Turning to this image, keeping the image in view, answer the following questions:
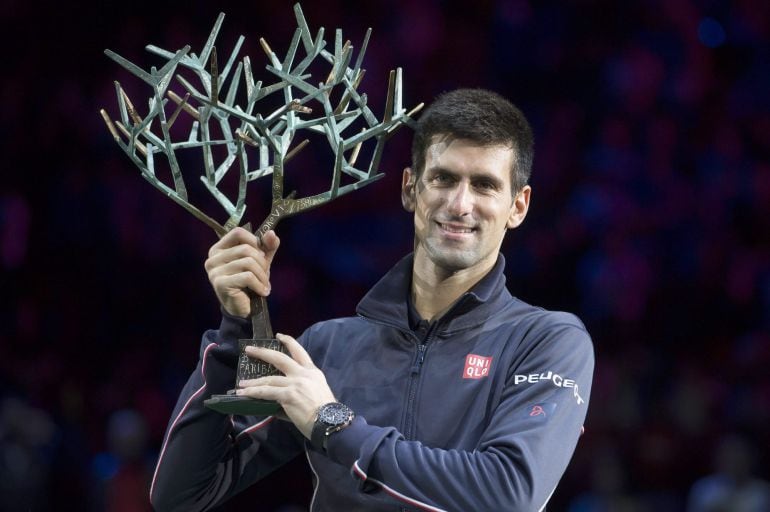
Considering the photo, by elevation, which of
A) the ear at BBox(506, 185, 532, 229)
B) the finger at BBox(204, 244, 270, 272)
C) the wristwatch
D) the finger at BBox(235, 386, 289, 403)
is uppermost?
the ear at BBox(506, 185, 532, 229)

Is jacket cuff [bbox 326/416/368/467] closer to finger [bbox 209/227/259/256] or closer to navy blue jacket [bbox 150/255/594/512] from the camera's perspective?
navy blue jacket [bbox 150/255/594/512]

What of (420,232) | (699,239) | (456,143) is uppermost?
(456,143)

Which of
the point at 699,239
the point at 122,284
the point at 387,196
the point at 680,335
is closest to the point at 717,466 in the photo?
the point at 680,335

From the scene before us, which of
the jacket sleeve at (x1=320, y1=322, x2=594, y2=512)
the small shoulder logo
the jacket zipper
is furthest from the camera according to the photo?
the jacket zipper

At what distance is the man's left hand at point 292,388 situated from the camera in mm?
2051

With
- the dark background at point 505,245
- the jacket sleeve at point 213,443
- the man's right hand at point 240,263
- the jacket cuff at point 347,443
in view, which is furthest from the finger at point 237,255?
the dark background at point 505,245

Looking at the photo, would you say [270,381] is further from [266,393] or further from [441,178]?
[441,178]

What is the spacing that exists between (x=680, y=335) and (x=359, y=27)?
238cm

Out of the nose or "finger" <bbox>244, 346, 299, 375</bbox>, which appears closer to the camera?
"finger" <bbox>244, 346, 299, 375</bbox>

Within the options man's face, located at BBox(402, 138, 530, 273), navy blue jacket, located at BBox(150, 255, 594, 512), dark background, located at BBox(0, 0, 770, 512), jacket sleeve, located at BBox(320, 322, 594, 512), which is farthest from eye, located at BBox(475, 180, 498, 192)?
dark background, located at BBox(0, 0, 770, 512)

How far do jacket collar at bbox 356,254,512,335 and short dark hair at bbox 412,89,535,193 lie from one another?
0.70 feet

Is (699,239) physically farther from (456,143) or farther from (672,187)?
(456,143)

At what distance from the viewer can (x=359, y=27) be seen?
6082 mm

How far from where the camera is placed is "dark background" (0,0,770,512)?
5.04 meters
